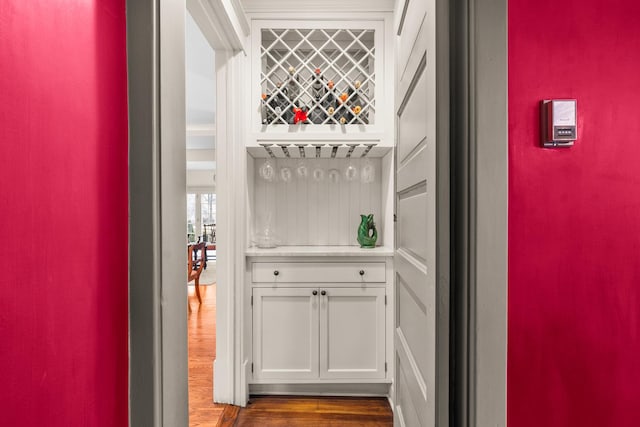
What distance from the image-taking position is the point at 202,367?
120 inches

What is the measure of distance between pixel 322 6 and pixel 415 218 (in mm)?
1913

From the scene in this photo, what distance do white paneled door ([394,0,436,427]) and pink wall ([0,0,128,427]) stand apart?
755 mm

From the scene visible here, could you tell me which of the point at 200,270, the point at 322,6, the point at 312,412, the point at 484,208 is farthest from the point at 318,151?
the point at 200,270

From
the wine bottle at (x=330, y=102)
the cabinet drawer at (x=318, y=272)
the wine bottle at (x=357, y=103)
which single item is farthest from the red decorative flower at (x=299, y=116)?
the cabinet drawer at (x=318, y=272)

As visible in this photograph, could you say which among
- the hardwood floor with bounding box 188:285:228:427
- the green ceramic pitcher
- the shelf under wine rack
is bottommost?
the hardwood floor with bounding box 188:285:228:427

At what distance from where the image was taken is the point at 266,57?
2742 millimetres

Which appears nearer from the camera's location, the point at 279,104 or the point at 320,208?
the point at 279,104

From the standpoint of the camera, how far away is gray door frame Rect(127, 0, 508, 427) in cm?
87

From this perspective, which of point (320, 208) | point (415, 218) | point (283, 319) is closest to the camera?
point (415, 218)

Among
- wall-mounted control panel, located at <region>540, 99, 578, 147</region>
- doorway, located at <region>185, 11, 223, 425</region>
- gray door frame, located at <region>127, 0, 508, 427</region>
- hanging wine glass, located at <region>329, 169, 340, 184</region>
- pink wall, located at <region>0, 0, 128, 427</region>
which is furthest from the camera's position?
hanging wine glass, located at <region>329, 169, 340, 184</region>

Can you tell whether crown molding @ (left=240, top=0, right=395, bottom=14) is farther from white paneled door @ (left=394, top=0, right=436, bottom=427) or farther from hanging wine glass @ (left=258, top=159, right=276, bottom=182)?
white paneled door @ (left=394, top=0, right=436, bottom=427)

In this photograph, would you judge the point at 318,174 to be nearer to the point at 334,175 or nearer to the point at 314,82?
the point at 334,175

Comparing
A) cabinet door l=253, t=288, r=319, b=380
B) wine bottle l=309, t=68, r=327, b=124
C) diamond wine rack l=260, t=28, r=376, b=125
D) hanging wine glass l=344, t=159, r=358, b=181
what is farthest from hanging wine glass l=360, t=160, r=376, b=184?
cabinet door l=253, t=288, r=319, b=380

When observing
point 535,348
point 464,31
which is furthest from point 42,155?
point 535,348
